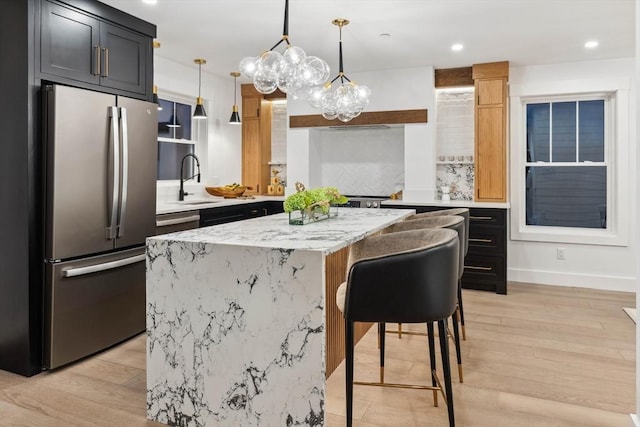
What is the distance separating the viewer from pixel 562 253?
5.17m

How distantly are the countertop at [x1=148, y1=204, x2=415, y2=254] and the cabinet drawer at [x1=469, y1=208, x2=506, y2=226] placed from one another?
2083 millimetres

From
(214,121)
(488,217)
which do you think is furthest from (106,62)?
(488,217)

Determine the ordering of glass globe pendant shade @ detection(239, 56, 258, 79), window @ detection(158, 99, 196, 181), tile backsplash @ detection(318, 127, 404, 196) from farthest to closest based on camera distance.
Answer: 1. tile backsplash @ detection(318, 127, 404, 196)
2. window @ detection(158, 99, 196, 181)
3. glass globe pendant shade @ detection(239, 56, 258, 79)

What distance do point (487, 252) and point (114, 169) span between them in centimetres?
361

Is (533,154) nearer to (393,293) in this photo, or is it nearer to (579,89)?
(579,89)

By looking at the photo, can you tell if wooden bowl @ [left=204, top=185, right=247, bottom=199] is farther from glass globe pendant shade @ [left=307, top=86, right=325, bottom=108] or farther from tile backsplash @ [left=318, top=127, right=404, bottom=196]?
glass globe pendant shade @ [left=307, top=86, right=325, bottom=108]

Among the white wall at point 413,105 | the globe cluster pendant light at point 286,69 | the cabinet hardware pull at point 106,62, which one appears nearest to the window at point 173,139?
the cabinet hardware pull at point 106,62

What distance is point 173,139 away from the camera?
5.30m

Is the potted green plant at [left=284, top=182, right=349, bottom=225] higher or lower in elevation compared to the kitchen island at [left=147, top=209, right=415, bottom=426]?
higher

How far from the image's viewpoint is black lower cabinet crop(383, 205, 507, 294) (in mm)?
4758

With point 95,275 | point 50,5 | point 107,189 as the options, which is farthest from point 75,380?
point 50,5

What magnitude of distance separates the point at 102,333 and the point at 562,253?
15.2 ft

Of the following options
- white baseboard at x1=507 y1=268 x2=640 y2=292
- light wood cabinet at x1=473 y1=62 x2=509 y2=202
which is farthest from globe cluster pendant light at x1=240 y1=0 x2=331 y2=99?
white baseboard at x1=507 y1=268 x2=640 y2=292

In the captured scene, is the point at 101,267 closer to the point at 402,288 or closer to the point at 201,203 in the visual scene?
the point at 201,203
